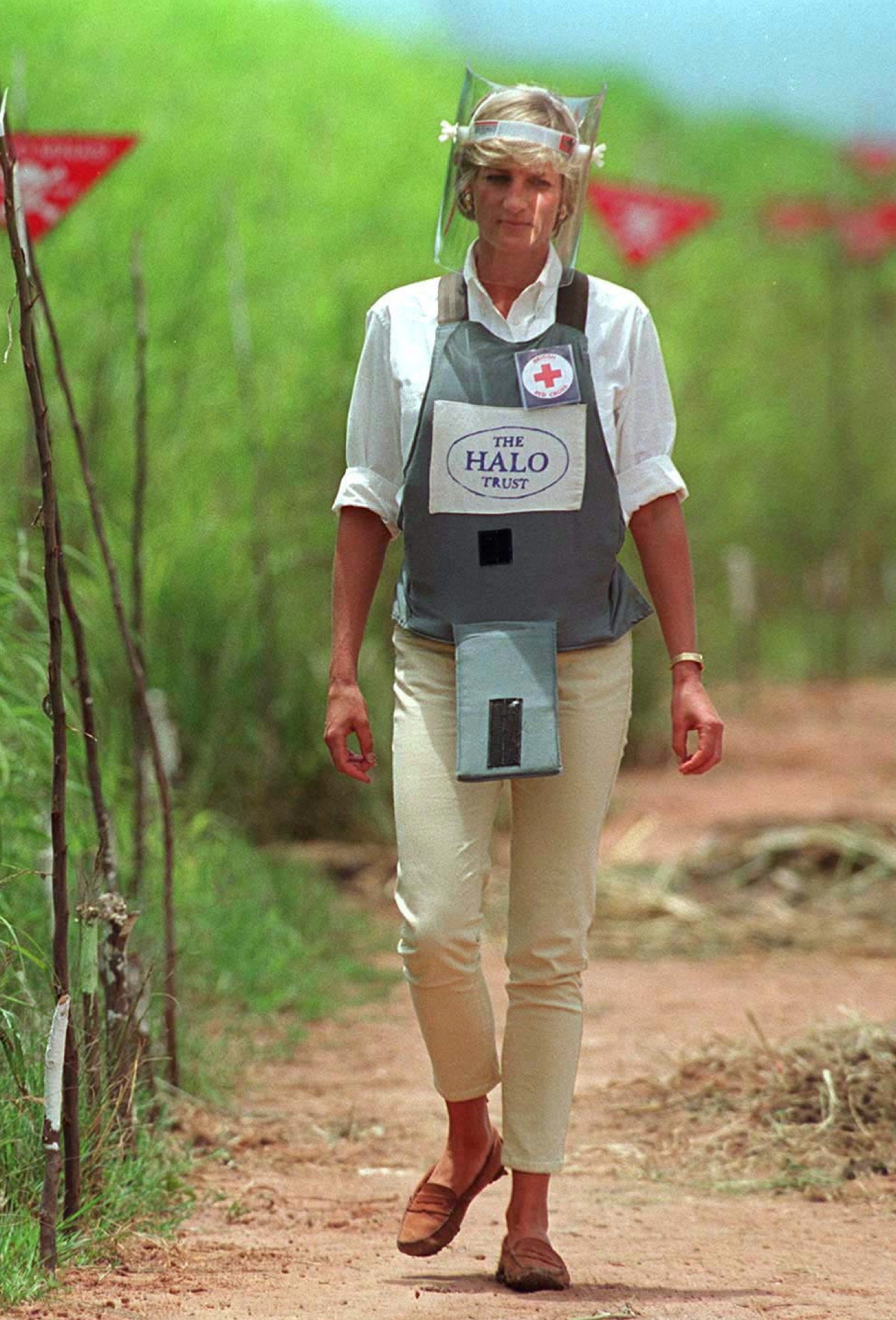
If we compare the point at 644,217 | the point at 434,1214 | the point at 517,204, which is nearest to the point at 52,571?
the point at 517,204

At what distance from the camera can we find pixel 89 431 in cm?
584

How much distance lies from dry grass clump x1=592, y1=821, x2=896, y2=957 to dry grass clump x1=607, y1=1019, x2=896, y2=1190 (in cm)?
182

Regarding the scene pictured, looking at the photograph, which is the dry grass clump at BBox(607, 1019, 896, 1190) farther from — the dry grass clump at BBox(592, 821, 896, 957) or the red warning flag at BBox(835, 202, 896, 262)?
the red warning flag at BBox(835, 202, 896, 262)

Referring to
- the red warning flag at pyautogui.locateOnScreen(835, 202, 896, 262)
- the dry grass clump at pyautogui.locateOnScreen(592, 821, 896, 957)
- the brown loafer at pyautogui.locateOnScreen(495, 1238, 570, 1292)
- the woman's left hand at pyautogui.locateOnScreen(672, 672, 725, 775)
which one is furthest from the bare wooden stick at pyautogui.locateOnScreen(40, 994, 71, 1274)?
the red warning flag at pyautogui.locateOnScreen(835, 202, 896, 262)

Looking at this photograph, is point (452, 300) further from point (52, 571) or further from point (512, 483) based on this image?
point (52, 571)

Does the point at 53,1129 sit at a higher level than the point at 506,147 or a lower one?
lower

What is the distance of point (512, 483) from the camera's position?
2584mm

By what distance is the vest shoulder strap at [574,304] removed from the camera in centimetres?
263

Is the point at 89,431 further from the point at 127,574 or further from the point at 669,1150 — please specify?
the point at 669,1150

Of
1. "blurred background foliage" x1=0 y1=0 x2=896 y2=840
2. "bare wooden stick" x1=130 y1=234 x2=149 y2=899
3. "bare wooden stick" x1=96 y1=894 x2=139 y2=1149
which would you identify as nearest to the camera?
"bare wooden stick" x1=96 y1=894 x2=139 y2=1149

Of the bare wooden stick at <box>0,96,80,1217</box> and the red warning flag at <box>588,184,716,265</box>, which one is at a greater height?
the red warning flag at <box>588,184,716,265</box>

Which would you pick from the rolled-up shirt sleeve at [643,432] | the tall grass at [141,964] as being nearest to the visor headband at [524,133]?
the rolled-up shirt sleeve at [643,432]

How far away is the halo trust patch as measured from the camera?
2.57 meters

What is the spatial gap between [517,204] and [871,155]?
550 inches
